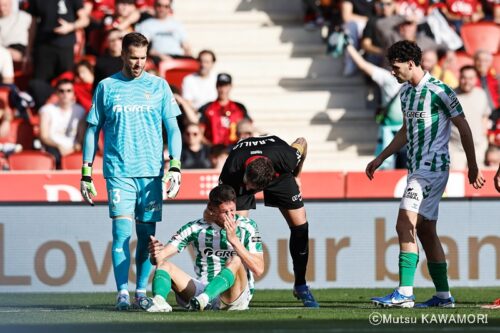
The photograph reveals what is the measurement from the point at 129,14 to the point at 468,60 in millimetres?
4791

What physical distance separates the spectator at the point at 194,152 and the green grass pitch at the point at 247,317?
3253mm

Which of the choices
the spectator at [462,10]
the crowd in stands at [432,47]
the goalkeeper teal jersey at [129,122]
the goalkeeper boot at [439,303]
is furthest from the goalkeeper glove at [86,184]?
the spectator at [462,10]

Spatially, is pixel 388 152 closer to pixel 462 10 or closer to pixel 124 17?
pixel 124 17

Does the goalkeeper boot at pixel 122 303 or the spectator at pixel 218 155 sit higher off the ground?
the spectator at pixel 218 155

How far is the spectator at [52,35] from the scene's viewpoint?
16938 mm

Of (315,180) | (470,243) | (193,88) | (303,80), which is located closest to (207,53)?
(193,88)

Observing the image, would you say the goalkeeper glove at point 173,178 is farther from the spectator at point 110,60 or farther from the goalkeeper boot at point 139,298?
the spectator at point 110,60

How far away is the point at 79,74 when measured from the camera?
16.4 m

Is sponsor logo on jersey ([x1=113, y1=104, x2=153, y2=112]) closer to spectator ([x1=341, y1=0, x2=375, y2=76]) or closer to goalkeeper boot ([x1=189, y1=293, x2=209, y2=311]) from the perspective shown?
goalkeeper boot ([x1=189, y1=293, x2=209, y2=311])

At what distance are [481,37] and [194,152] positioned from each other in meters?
5.73

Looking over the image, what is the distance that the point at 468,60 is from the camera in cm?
1812

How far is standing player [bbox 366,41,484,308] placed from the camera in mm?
10391

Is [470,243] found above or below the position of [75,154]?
below

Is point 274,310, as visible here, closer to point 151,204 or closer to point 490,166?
point 151,204
